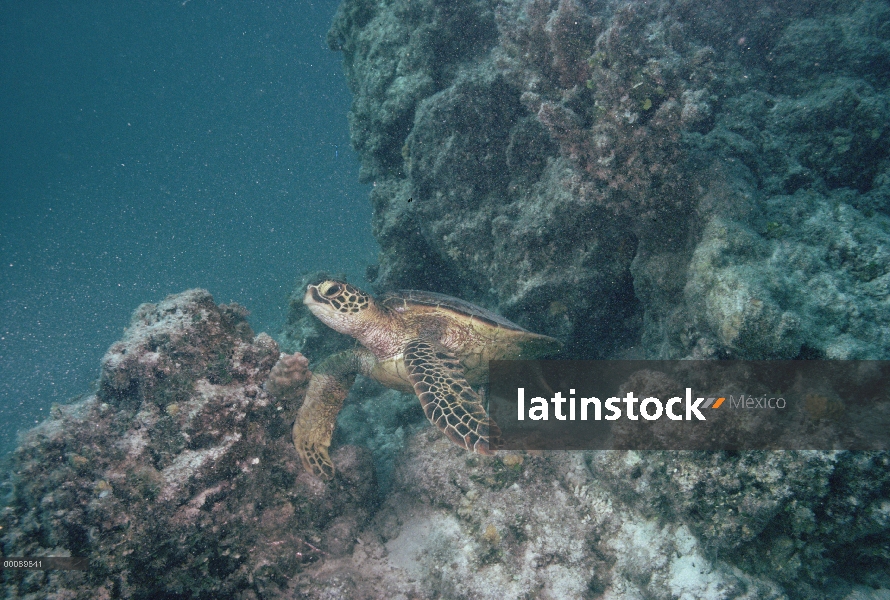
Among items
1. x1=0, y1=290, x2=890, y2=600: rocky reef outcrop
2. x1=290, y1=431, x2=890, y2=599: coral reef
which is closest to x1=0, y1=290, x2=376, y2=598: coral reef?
x1=0, y1=290, x2=890, y2=600: rocky reef outcrop

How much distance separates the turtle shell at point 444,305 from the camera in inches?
168

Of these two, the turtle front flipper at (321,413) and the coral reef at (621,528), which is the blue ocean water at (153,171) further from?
the coral reef at (621,528)

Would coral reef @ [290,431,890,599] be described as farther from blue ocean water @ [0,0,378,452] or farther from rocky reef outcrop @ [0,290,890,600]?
blue ocean water @ [0,0,378,452]

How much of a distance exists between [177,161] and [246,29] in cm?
3941

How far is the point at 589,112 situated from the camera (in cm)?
397

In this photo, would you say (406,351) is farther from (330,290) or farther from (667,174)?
(667,174)

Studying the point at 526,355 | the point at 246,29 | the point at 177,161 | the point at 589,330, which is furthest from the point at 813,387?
the point at 177,161

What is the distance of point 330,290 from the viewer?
427cm

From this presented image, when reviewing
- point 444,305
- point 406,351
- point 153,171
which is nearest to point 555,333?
point 444,305

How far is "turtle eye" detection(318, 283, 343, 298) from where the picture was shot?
4254 millimetres

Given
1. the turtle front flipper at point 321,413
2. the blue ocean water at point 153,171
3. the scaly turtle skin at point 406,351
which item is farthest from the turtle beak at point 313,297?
the blue ocean water at point 153,171

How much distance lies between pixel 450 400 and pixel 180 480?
7.11ft

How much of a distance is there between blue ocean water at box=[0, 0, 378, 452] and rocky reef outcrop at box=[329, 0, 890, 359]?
52.3 ft

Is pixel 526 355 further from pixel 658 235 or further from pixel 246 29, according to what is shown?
pixel 246 29
